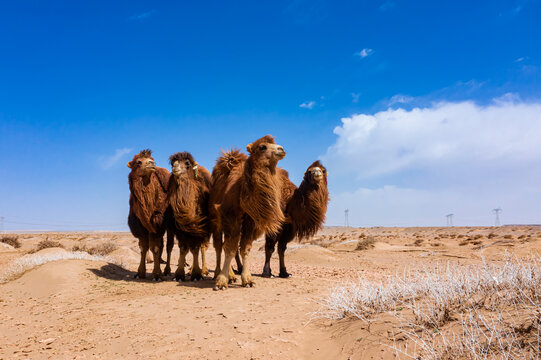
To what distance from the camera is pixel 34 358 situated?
4.43 meters

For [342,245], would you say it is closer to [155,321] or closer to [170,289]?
[170,289]

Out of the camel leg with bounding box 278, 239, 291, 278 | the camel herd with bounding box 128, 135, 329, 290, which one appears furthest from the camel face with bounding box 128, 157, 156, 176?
the camel leg with bounding box 278, 239, 291, 278

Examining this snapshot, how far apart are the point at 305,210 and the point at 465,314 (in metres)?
6.29

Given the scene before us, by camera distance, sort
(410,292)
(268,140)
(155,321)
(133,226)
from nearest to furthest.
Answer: (410,292)
(155,321)
(268,140)
(133,226)

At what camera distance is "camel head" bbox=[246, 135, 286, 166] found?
7055 millimetres

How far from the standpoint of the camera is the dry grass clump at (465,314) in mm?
2539

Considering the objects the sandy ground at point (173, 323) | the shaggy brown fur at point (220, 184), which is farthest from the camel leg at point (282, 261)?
the shaggy brown fur at point (220, 184)

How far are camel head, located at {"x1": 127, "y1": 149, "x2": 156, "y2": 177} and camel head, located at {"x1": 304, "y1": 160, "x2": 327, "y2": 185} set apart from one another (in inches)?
168

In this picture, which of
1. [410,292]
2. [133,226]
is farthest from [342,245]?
[410,292]

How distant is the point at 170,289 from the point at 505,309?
6554 mm

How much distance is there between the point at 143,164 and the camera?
883 cm

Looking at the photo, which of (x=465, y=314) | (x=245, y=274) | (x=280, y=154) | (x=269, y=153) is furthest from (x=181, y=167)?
(x=465, y=314)

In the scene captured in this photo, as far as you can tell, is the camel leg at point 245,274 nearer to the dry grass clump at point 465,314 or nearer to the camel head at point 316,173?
the camel head at point 316,173

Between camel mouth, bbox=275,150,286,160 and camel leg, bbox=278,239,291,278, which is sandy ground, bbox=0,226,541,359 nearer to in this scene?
camel leg, bbox=278,239,291,278
